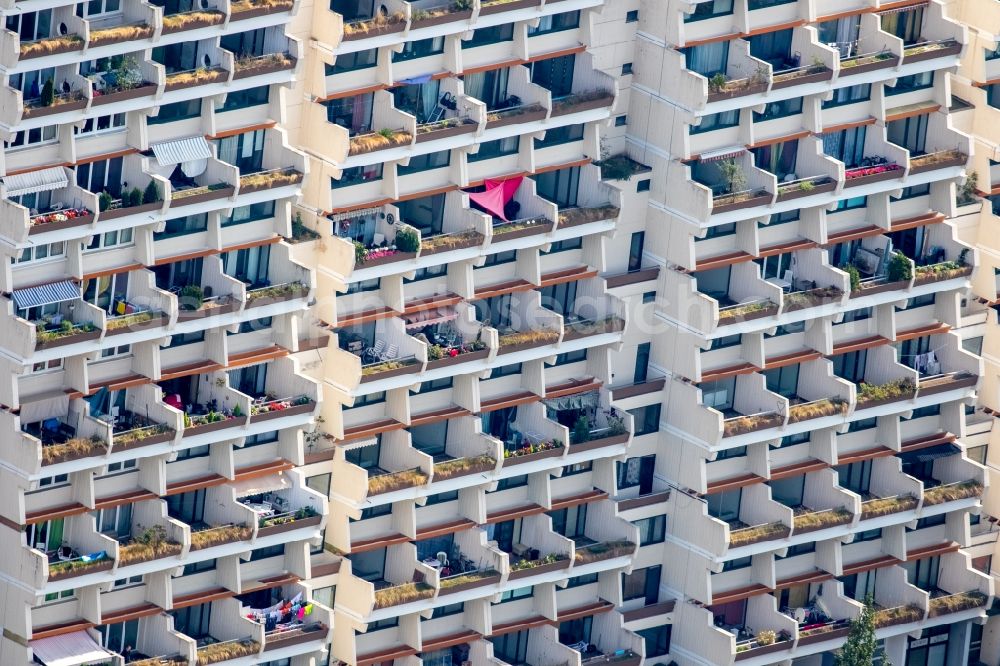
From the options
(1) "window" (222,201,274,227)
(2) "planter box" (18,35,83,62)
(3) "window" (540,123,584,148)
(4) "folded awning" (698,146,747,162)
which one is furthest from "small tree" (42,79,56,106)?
(4) "folded awning" (698,146,747,162)

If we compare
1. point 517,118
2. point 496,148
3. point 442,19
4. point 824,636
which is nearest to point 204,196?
point 442,19

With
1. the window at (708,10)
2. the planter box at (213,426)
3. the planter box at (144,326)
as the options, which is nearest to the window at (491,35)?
the window at (708,10)

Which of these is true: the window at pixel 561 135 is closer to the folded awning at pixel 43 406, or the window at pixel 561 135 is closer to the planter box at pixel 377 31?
the planter box at pixel 377 31

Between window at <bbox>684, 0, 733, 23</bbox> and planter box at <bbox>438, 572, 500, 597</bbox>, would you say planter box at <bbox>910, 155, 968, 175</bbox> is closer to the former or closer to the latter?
window at <bbox>684, 0, 733, 23</bbox>

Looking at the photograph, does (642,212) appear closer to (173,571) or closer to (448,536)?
(448,536)

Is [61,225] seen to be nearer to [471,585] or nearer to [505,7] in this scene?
[505,7]

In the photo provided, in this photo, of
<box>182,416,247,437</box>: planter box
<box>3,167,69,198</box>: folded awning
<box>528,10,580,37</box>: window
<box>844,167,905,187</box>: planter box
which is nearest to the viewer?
<box>3,167,69,198</box>: folded awning
